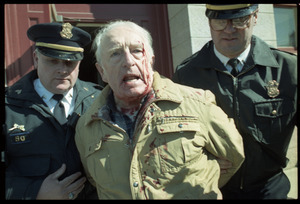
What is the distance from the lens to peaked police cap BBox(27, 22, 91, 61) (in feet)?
7.29

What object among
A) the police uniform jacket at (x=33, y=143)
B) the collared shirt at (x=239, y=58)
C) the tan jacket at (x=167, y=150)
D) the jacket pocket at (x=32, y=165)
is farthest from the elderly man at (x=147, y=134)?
the collared shirt at (x=239, y=58)

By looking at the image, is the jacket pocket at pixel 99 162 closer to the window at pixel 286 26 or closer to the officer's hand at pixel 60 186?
the officer's hand at pixel 60 186

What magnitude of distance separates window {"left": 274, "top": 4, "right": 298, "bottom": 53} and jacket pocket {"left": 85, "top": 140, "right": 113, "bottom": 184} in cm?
397

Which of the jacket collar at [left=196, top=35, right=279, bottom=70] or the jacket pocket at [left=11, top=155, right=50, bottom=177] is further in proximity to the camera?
the jacket collar at [left=196, top=35, right=279, bottom=70]

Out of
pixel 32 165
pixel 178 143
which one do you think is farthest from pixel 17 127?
pixel 178 143

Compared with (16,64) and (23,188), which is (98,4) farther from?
(23,188)

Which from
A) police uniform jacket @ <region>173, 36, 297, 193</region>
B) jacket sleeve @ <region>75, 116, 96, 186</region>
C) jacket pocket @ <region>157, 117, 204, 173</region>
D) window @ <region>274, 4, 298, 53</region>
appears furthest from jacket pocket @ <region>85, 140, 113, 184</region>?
window @ <region>274, 4, 298, 53</region>

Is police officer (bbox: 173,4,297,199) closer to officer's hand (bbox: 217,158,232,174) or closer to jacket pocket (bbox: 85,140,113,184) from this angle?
officer's hand (bbox: 217,158,232,174)

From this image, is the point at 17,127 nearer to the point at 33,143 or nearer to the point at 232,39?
the point at 33,143

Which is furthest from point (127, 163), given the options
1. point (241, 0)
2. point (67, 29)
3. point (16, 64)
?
point (16, 64)

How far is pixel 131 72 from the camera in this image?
1812 mm

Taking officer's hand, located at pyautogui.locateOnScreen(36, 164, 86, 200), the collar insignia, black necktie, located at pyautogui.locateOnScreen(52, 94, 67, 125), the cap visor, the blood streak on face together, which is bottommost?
officer's hand, located at pyautogui.locateOnScreen(36, 164, 86, 200)

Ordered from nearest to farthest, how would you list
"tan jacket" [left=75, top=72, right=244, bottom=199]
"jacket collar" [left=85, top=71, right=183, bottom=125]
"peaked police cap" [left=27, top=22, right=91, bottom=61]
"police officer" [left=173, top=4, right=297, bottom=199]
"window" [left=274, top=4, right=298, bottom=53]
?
"tan jacket" [left=75, top=72, right=244, bottom=199]
"jacket collar" [left=85, top=71, right=183, bottom=125]
"police officer" [left=173, top=4, right=297, bottom=199]
"peaked police cap" [left=27, top=22, right=91, bottom=61]
"window" [left=274, top=4, right=298, bottom=53]

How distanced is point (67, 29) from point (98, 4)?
169 centimetres
